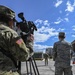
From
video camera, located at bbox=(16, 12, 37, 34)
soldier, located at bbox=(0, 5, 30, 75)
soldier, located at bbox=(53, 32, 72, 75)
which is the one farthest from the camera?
soldier, located at bbox=(53, 32, 72, 75)

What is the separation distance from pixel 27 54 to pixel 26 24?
4.65 ft

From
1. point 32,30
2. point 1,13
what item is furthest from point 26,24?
point 1,13

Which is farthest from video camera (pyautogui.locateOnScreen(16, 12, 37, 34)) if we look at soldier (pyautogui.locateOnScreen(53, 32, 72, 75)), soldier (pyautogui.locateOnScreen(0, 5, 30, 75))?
soldier (pyautogui.locateOnScreen(53, 32, 72, 75))

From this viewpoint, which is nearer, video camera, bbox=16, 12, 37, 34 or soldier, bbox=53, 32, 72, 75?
video camera, bbox=16, 12, 37, 34

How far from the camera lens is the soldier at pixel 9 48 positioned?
3.92 m

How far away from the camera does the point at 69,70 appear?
8.33 meters

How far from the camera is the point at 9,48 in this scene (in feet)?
13.0

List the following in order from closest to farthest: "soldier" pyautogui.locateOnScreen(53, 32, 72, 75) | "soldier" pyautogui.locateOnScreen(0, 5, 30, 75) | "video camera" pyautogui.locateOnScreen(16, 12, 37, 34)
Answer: "soldier" pyautogui.locateOnScreen(0, 5, 30, 75), "video camera" pyautogui.locateOnScreen(16, 12, 37, 34), "soldier" pyautogui.locateOnScreen(53, 32, 72, 75)

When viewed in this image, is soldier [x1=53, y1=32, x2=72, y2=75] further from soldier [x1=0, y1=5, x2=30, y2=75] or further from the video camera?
soldier [x1=0, y1=5, x2=30, y2=75]

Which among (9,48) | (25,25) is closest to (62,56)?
(25,25)

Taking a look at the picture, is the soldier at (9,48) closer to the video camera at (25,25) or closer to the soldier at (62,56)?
the video camera at (25,25)

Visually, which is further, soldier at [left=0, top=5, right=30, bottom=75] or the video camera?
the video camera

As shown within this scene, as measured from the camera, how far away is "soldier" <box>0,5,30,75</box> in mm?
3916

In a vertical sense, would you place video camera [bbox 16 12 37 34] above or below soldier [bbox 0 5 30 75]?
above
